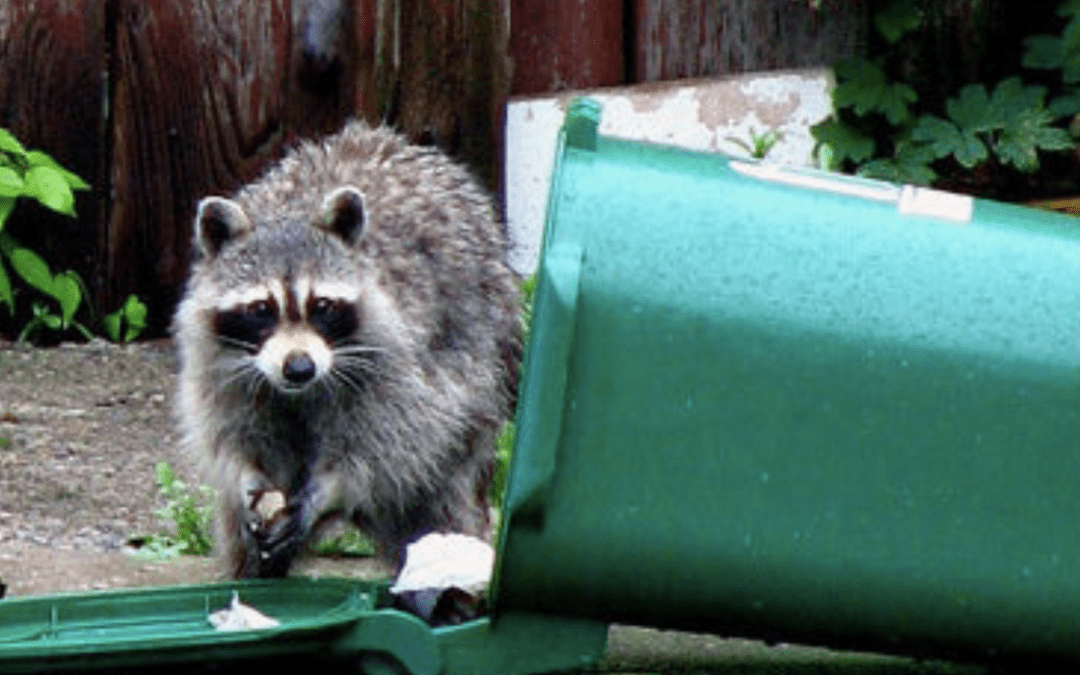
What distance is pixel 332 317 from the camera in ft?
16.8

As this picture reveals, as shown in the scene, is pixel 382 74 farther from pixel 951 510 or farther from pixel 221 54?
pixel 951 510

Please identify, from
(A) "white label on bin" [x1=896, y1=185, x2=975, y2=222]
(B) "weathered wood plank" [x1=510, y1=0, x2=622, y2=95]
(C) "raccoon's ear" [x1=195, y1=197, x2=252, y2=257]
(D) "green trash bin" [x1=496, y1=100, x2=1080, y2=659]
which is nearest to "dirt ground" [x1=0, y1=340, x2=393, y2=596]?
(C) "raccoon's ear" [x1=195, y1=197, x2=252, y2=257]

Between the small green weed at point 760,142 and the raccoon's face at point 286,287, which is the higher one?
the small green weed at point 760,142

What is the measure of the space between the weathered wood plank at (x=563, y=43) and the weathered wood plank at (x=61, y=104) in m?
0.95

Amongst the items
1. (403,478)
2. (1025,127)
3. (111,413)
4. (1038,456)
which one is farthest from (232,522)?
(1025,127)

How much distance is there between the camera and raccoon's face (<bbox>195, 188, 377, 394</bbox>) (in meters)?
5.08

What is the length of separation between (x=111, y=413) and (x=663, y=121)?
4.63ft

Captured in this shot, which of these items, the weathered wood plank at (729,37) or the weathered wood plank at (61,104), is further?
the weathered wood plank at (729,37)

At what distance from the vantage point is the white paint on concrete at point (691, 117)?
6672 mm

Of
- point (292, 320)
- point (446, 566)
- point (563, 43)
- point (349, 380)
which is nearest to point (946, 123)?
point (563, 43)

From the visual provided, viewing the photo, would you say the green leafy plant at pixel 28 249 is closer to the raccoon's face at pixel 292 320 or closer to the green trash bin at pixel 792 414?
the raccoon's face at pixel 292 320

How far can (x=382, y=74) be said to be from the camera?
6.61 metres

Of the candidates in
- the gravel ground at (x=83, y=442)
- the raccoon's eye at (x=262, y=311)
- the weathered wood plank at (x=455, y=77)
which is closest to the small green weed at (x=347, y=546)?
the gravel ground at (x=83, y=442)

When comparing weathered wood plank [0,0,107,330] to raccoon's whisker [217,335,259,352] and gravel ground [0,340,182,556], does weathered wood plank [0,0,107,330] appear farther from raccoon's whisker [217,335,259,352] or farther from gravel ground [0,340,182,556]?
raccoon's whisker [217,335,259,352]
